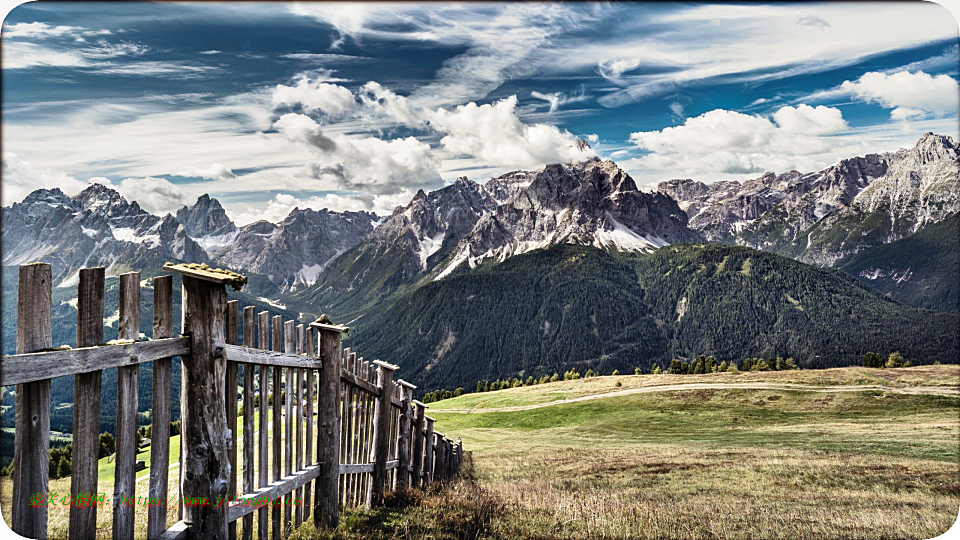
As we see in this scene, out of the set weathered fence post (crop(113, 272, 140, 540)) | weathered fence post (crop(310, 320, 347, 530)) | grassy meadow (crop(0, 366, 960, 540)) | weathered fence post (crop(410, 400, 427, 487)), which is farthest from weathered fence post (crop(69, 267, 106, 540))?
weathered fence post (crop(410, 400, 427, 487))

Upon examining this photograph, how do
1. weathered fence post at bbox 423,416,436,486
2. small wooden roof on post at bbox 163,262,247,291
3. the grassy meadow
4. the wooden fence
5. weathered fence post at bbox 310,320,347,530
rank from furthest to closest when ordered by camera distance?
weathered fence post at bbox 423,416,436,486 < the grassy meadow < weathered fence post at bbox 310,320,347,530 < small wooden roof on post at bbox 163,262,247,291 < the wooden fence

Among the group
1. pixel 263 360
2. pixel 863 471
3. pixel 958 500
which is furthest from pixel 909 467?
pixel 263 360

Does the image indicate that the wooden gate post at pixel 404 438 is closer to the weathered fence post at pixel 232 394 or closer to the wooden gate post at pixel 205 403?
the weathered fence post at pixel 232 394

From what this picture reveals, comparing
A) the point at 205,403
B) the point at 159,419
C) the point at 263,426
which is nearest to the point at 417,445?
the point at 263,426

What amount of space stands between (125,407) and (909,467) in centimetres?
1991

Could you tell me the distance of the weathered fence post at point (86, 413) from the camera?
4074 mm

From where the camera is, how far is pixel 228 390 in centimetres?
581

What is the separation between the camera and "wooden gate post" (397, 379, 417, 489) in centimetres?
1160

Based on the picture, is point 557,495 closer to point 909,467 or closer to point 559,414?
point 909,467

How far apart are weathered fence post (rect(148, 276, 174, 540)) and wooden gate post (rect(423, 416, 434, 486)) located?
8.46 meters

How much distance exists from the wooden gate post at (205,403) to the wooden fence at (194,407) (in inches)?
0.4

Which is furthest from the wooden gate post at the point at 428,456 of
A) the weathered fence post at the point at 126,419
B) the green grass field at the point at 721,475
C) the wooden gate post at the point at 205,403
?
the weathered fence post at the point at 126,419

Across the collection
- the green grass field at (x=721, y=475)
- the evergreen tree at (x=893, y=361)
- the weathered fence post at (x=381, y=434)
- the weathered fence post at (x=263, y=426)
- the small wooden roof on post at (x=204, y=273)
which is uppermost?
the small wooden roof on post at (x=204, y=273)

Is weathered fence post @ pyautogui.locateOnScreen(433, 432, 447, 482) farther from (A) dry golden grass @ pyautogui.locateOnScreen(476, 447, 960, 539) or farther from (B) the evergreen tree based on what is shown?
(B) the evergreen tree
